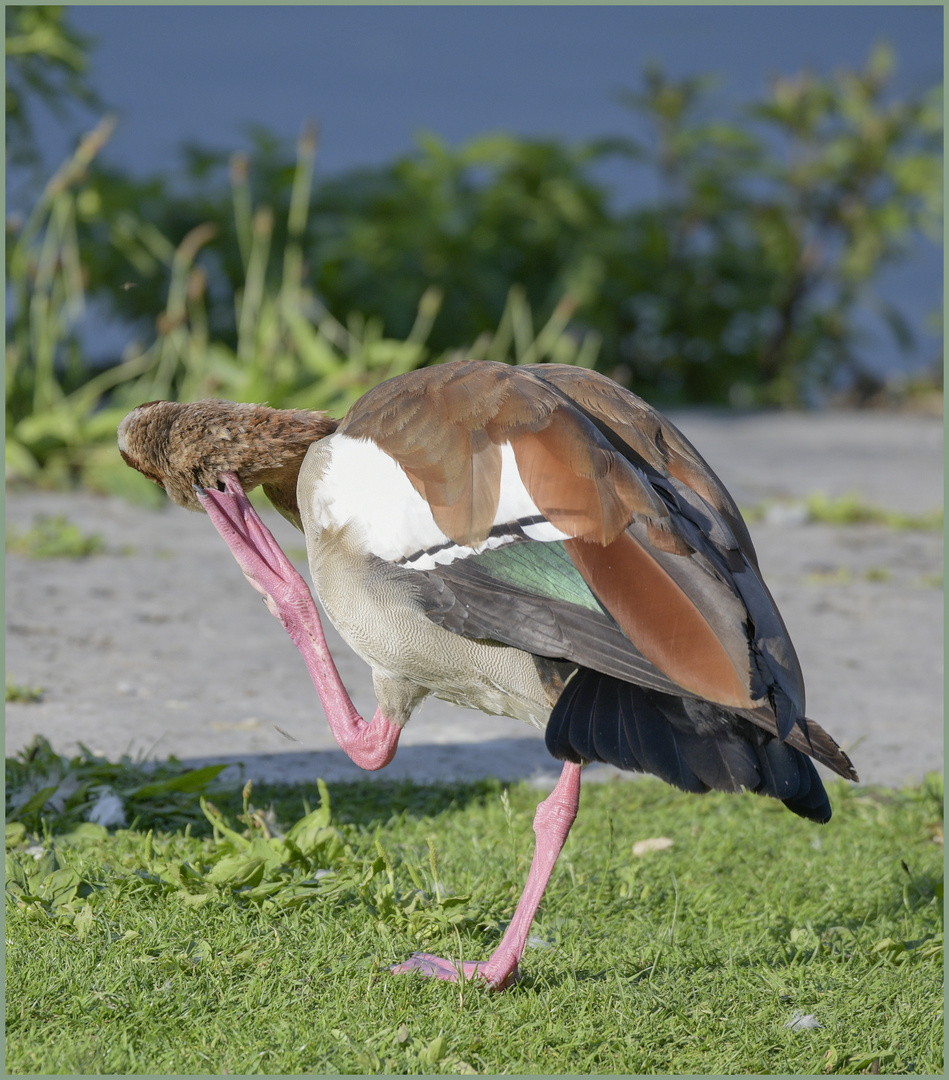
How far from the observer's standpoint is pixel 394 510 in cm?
273

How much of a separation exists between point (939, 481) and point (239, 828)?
6.89 metres

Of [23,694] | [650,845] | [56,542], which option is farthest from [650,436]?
[56,542]

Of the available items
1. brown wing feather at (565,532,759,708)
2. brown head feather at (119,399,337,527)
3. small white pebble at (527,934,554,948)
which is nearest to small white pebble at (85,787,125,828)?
brown head feather at (119,399,337,527)

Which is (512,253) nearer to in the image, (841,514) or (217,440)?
(841,514)

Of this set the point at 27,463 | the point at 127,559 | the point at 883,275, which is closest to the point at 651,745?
the point at 127,559

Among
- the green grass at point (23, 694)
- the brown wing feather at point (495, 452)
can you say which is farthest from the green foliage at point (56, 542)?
the brown wing feather at point (495, 452)

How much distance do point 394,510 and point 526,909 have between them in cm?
94

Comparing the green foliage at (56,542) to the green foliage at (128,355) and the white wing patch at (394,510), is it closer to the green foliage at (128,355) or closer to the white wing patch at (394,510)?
the green foliage at (128,355)

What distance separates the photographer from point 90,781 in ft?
11.3

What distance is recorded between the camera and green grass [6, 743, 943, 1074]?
238cm

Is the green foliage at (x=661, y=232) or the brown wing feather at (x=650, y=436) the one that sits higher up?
the green foliage at (x=661, y=232)

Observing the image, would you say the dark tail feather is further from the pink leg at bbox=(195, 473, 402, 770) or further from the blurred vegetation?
the blurred vegetation

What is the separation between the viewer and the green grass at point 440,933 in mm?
2379

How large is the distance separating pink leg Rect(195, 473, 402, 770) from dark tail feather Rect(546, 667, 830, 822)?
0.80m
